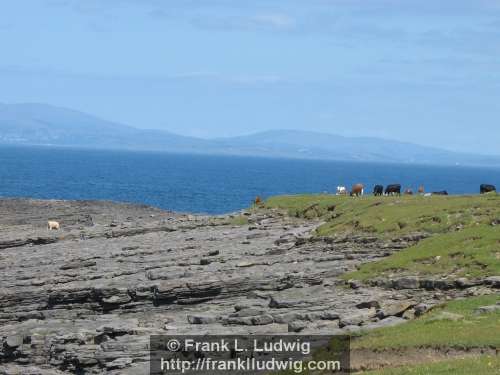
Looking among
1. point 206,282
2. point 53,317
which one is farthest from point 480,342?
point 53,317

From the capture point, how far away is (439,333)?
29.2 metres

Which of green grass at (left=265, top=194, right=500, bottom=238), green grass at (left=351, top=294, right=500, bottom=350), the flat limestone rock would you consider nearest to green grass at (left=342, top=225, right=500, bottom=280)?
the flat limestone rock

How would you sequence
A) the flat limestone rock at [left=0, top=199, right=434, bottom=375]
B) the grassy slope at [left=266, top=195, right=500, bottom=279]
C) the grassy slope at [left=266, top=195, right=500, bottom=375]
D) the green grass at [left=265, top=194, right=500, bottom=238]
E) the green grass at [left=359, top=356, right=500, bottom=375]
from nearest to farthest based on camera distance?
the green grass at [left=359, top=356, right=500, bottom=375]
the grassy slope at [left=266, top=195, right=500, bottom=375]
the flat limestone rock at [left=0, top=199, right=434, bottom=375]
the grassy slope at [left=266, top=195, right=500, bottom=279]
the green grass at [left=265, top=194, right=500, bottom=238]

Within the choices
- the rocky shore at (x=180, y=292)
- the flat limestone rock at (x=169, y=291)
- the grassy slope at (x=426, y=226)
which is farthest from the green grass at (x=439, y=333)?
the grassy slope at (x=426, y=226)

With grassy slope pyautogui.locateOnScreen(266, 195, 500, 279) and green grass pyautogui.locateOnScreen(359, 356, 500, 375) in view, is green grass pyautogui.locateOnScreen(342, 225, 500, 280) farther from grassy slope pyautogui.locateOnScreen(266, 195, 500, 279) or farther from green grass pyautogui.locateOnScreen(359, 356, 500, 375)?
green grass pyautogui.locateOnScreen(359, 356, 500, 375)

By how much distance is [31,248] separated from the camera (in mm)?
65500

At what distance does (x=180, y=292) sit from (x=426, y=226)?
13.5m

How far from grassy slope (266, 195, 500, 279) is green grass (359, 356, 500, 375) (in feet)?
40.8

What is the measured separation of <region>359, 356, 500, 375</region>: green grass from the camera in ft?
79.1

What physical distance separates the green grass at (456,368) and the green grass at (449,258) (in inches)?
487

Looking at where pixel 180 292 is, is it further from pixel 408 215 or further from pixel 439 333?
pixel 439 333

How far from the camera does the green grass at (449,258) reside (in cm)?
3866

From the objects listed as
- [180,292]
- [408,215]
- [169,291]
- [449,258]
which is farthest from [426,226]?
[169,291]

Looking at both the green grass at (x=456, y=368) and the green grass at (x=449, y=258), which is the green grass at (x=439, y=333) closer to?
the green grass at (x=456, y=368)
